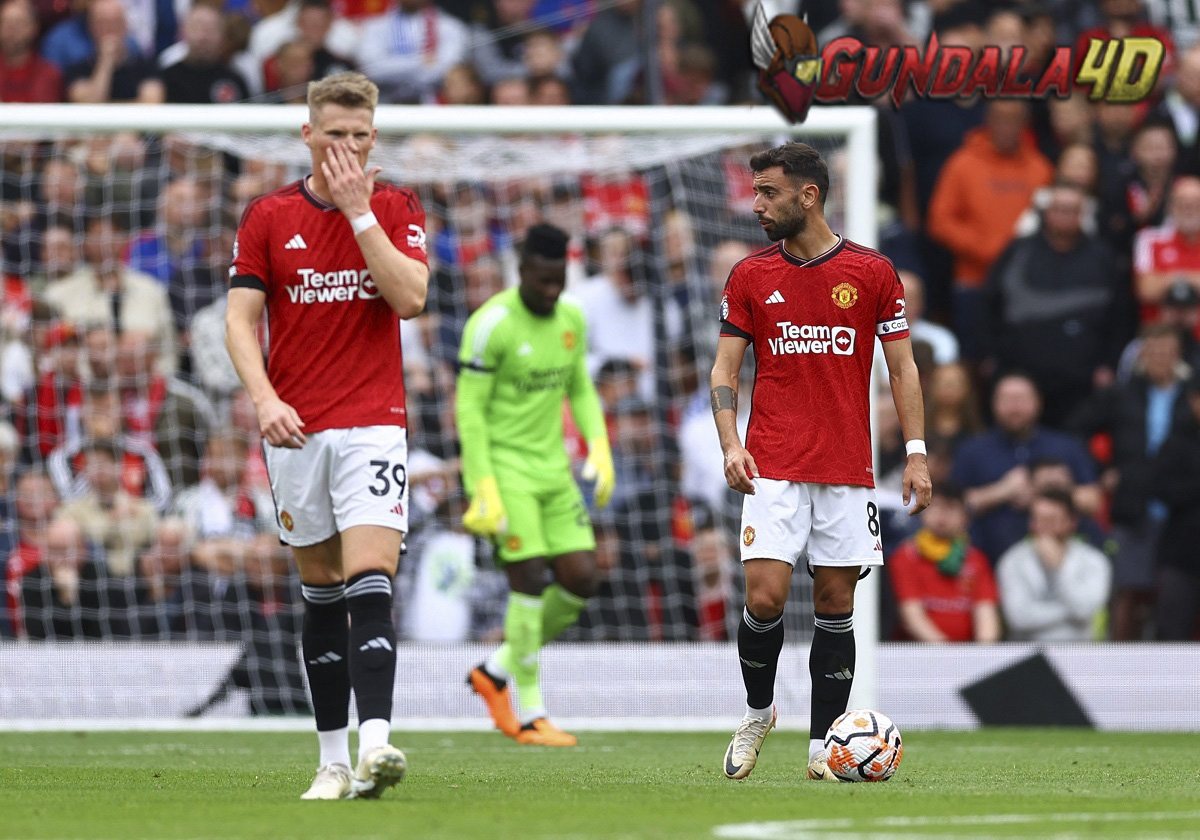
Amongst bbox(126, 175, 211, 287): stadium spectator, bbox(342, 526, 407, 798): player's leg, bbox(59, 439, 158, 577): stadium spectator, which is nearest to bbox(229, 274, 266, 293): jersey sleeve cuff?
bbox(342, 526, 407, 798): player's leg

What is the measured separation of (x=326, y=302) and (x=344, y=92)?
0.71m

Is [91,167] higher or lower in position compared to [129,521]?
higher

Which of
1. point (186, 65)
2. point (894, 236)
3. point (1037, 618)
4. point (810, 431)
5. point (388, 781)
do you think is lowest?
point (1037, 618)

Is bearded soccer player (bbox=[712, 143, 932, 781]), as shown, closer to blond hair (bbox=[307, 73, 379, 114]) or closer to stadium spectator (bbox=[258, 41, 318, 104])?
blond hair (bbox=[307, 73, 379, 114])

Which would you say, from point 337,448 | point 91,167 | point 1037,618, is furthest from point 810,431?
point 91,167

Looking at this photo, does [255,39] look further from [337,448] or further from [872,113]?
Answer: [337,448]

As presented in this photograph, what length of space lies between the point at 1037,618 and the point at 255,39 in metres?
8.10

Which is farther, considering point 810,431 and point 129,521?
point 129,521

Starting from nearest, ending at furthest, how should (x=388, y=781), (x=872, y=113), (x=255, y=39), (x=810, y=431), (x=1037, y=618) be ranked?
(x=388, y=781), (x=810, y=431), (x=872, y=113), (x=1037, y=618), (x=255, y=39)

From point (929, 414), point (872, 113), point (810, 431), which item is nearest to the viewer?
point (810, 431)

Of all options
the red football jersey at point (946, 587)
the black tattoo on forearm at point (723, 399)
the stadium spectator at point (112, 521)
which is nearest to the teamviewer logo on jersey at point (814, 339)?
the black tattoo on forearm at point (723, 399)

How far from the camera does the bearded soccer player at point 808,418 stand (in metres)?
7.46

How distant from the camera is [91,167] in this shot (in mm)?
13750

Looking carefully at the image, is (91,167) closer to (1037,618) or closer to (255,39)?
(255,39)
